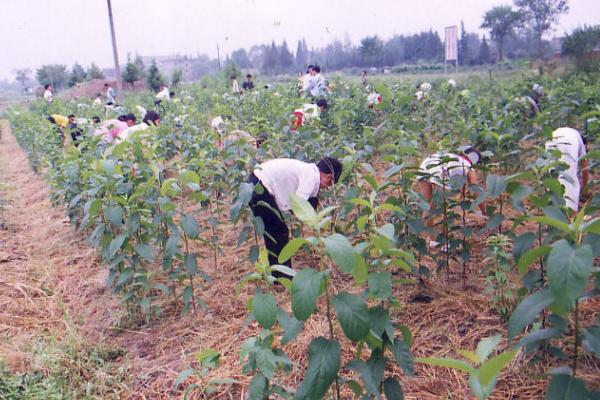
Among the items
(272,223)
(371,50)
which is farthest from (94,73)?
(272,223)

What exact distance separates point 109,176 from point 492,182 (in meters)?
2.16

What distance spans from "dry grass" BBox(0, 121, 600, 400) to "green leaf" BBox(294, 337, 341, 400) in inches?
41.2

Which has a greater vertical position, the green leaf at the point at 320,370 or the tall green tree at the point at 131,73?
the tall green tree at the point at 131,73

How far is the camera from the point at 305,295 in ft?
4.63

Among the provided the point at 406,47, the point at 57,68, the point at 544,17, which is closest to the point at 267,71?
the point at 406,47

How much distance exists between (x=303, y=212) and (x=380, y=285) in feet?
1.18

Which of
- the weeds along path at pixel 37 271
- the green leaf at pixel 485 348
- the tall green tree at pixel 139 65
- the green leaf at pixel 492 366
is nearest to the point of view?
the green leaf at pixel 492 366

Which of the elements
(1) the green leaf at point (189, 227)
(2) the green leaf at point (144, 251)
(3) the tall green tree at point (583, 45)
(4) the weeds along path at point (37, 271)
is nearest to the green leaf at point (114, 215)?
(2) the green leaf at point (144, 251)

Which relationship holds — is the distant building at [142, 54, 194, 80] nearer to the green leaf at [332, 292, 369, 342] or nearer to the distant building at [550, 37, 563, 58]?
the distant building at [550, 37, 563, 58]

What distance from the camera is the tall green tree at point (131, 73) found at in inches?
1103

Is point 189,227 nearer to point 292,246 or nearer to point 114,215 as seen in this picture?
point 114,215

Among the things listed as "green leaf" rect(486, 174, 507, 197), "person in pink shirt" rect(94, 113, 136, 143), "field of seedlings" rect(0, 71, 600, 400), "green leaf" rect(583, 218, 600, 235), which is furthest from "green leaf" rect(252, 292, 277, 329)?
"person in pink shirt" rect(94, 113, 136, 143)

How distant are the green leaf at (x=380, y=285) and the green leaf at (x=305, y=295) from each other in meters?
0.27

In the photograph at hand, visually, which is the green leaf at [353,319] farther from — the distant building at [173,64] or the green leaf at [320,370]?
the distant building at [173,64]
